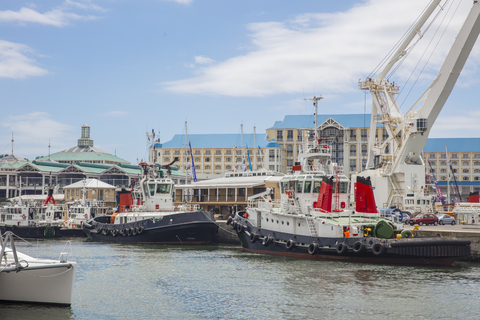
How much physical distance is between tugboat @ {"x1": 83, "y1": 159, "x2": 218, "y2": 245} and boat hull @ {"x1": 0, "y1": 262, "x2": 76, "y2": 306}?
25251 mm

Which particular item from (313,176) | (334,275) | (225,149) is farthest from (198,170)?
(334,275)

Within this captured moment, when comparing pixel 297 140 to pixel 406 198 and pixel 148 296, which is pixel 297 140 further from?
pixel 148 296

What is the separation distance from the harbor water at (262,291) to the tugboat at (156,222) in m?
11.1

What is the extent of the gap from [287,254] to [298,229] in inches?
70.7

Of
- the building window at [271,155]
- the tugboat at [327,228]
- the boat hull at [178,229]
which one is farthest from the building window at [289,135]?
the tugboat at [327,228]

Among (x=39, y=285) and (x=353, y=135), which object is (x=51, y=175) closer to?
(x=353, y=135)

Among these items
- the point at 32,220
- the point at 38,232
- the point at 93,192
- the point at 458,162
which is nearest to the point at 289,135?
the point at 458,162

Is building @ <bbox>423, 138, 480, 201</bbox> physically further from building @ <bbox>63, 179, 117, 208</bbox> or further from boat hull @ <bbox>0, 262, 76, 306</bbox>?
boat hull @ <bbox>0, 262, 76, 306</bbox>

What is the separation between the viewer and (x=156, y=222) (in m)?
47.1

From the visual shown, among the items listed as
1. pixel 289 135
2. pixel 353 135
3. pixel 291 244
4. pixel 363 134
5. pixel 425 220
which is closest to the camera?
pixel 291 244

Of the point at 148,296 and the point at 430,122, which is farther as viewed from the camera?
the point at 430,122

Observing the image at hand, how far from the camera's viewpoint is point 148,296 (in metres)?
24.0

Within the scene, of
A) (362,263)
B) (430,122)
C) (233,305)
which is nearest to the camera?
(233,305)

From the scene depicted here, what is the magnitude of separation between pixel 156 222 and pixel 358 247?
68.3 feet
